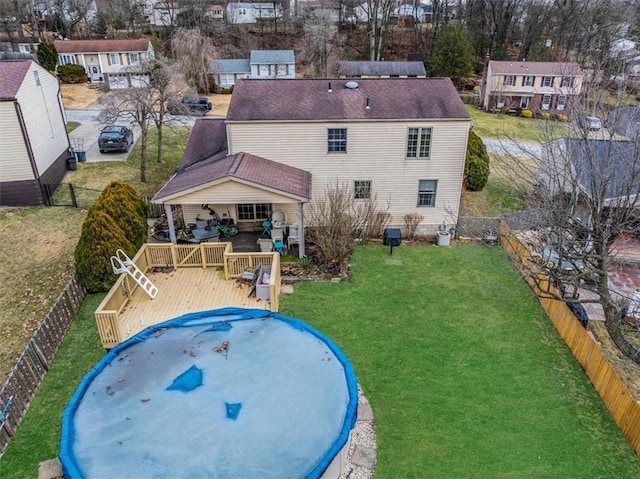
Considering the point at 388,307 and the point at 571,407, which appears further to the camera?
the point at 388,307

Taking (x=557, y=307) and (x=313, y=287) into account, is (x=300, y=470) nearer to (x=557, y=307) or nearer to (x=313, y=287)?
(x=313, y=287)

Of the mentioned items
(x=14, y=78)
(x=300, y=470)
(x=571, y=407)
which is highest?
(x=14, y=78)

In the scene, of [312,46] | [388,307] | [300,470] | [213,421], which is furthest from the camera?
[312,46]

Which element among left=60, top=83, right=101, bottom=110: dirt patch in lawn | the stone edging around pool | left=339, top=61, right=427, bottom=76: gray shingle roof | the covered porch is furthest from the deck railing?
left=339, top=61, right=427, bottom=76: gray shingle roof

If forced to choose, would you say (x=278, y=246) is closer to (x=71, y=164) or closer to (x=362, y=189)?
(x=362, y=189)

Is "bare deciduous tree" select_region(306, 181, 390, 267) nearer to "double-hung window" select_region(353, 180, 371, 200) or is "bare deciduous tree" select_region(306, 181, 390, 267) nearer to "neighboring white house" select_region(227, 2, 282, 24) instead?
"double-hung window" select_region(353, 180, 371, 200)

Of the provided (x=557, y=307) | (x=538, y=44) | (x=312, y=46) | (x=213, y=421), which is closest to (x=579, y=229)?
(x=557, y=307)

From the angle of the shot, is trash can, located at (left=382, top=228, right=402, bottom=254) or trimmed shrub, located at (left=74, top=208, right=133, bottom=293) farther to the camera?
trash can, located at (left=382, top=228, right=402, bottom=254)

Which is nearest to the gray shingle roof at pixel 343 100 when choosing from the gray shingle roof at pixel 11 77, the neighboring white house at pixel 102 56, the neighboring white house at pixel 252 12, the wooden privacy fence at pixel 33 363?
the wooden privacy fence at pixel 33 363
